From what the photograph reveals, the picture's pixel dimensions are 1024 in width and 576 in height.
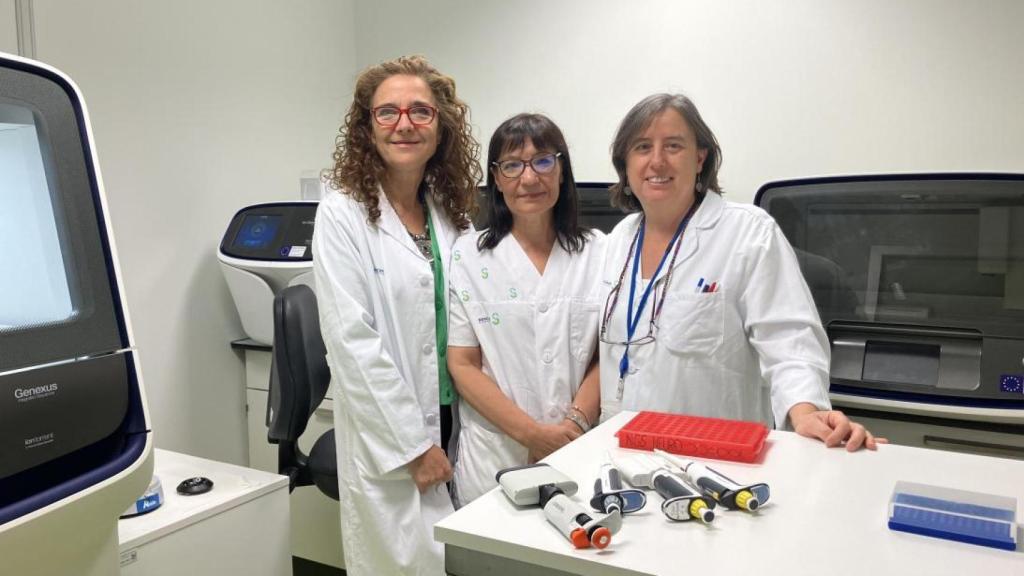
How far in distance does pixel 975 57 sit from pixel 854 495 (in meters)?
1.57

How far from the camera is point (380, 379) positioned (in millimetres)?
1387

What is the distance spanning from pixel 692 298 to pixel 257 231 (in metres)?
1.53

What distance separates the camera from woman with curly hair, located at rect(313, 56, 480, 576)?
1.40 meters

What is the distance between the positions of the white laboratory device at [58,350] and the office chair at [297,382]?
2.55ft

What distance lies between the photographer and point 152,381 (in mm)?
2252

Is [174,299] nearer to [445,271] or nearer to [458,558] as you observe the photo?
[445,271]

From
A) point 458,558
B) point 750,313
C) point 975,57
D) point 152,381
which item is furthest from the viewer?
point 152,381

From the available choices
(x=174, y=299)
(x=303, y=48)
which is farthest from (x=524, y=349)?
(x=303, y=48)

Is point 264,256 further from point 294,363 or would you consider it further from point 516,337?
point 516,337

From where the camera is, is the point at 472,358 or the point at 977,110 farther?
the point at 977,110

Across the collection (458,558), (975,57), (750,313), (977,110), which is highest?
(975,57)

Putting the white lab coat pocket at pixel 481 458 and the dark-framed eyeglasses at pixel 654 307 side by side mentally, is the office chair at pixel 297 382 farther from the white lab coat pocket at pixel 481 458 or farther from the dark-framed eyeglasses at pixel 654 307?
the dark-framed eyeglasses at pixel 654 307

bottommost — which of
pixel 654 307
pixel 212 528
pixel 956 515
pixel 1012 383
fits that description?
pixel 212 528

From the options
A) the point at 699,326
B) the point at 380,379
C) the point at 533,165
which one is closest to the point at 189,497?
the point at 380,379
